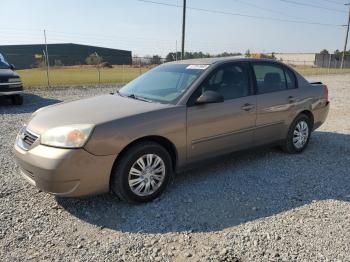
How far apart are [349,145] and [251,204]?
3.56 metres

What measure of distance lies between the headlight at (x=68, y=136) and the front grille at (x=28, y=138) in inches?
6.7

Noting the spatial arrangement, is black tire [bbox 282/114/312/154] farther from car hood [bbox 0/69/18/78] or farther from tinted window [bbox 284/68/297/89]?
car hood [bbox 0/69/18/78]

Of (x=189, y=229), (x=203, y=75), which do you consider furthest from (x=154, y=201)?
(x=203, y=75)

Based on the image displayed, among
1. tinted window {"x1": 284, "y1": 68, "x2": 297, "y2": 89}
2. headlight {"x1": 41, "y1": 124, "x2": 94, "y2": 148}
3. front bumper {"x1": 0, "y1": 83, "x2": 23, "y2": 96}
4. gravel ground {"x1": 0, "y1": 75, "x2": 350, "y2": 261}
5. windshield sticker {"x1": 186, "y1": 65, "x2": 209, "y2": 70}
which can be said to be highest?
windshield sticker {"x1": 186, "y1": 65, "x2": 209, "y2": 70}

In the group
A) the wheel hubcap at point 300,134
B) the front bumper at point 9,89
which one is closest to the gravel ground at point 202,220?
the wheel hubcap at point 300,134

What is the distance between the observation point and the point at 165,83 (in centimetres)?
485

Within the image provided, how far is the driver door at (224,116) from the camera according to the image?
4387mm

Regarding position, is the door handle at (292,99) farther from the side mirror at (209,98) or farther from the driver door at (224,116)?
the side mirror at (209,98)

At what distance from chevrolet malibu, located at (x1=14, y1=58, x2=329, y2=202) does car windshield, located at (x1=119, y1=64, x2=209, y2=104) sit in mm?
16

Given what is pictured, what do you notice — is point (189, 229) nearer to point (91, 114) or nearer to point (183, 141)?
point (183, 141)

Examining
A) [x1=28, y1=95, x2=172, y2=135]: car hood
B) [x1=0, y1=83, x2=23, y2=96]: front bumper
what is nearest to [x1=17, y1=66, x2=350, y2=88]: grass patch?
[x1=0, y1=83, x2=23, y2=96]: front bumper

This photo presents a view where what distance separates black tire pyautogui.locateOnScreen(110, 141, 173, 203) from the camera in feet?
12.4

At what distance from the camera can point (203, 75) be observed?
4551mm

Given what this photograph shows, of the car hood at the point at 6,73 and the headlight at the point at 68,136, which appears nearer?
the headlight at the point at 68,136
